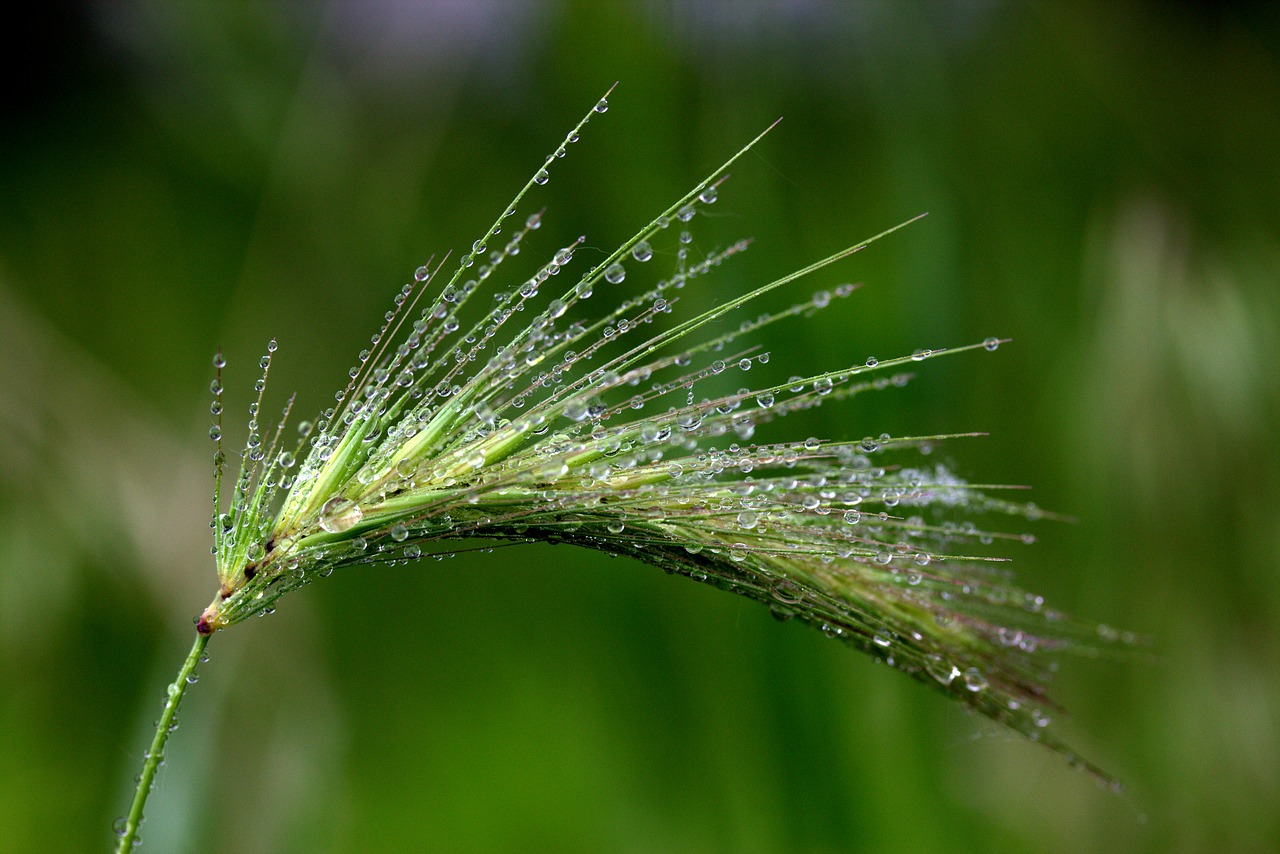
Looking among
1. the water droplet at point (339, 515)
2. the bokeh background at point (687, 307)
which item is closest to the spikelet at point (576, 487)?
the water droplet at point (339, 515)


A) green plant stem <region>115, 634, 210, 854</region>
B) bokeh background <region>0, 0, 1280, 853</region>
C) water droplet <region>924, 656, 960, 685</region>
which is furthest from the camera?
bokeh background <region>0, 0, 1280, 853</region>

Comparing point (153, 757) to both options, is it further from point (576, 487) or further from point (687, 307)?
point (687, 307)

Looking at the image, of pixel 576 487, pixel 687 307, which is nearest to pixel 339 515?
pixel 576 487

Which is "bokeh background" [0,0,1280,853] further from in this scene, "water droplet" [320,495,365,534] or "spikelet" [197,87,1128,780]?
"water droplet" [320,495,365,534]

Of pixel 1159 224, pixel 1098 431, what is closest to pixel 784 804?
pixel 1098 431

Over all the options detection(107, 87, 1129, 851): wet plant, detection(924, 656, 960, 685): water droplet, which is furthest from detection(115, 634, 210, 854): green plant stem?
detection(924, 656, 960, 685): water droplet

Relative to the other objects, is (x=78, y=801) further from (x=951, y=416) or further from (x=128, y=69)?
(x=951, y=416)
